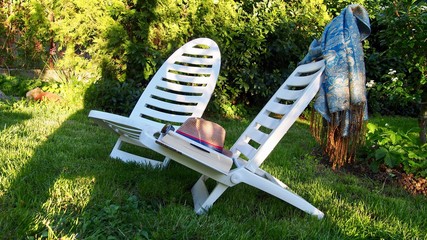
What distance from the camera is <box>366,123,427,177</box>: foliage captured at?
329cm

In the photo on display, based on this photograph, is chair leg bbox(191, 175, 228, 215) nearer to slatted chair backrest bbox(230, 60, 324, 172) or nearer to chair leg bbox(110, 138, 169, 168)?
slatted chair backrest bbox(230, 60, 324, 172)

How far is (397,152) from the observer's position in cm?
338

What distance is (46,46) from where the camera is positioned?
6.84m

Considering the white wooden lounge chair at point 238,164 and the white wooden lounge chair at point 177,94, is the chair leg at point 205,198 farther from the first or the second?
the white wooden lounge chair at point 177,94

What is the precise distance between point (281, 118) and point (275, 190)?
1.81ft

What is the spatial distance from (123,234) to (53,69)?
18.1 ft

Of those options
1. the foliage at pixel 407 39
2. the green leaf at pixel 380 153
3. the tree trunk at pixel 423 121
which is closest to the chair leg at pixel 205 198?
the green leaf at pixel 380 153

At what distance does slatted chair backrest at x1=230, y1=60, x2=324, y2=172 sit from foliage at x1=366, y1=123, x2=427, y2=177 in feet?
3.27

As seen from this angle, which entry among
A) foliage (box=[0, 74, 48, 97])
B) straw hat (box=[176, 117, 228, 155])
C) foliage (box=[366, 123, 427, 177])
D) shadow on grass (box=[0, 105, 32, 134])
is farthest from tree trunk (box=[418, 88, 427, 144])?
foliage (box=[0, 74, 48, 97])

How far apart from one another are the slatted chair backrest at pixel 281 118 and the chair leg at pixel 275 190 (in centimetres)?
14

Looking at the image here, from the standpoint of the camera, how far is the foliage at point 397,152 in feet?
10.8

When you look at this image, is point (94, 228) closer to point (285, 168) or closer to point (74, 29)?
point (285, 168)

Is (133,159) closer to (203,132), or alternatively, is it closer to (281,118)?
(203,132)

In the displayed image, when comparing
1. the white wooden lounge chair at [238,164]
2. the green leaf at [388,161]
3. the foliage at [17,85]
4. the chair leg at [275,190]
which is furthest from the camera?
the foliage at [17,85]
